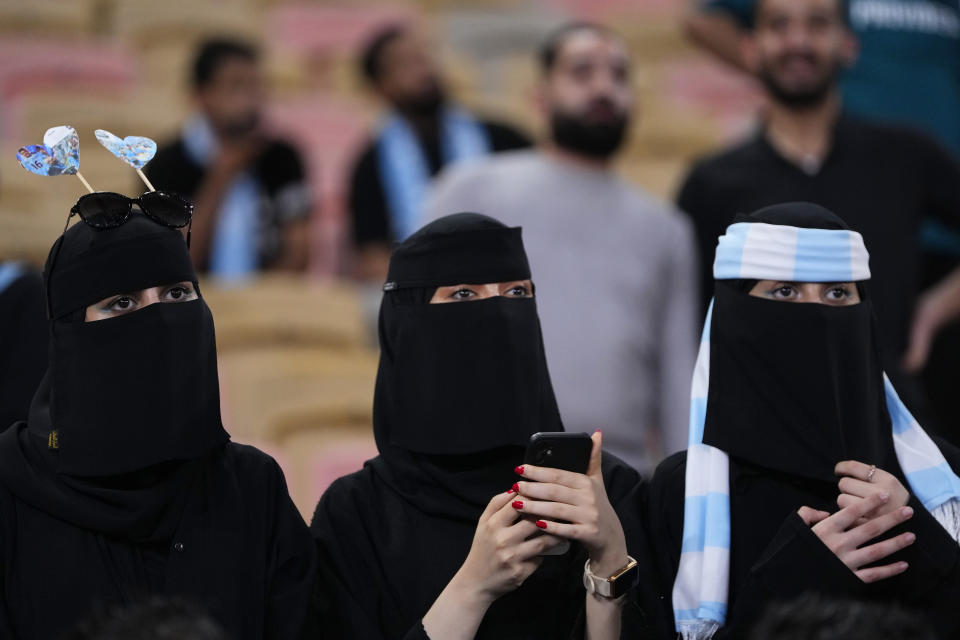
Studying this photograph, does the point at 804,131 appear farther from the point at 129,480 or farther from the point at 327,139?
the point at 327,139

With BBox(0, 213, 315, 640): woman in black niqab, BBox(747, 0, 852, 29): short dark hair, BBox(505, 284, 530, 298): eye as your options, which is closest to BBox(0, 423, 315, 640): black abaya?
BBox(0, 213, 315, 640): woman in black niqab

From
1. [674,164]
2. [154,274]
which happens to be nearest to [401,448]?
[154,274]

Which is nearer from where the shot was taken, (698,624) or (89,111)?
(698,624)

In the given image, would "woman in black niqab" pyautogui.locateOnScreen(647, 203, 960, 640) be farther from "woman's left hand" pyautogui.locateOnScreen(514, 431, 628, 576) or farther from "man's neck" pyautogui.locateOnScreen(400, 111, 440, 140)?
"man's neck" pyautogui.locateOnScreen(400, 111, 440, 140)

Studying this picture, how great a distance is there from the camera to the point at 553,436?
2.80 meters

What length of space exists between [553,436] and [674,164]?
571 centimetres

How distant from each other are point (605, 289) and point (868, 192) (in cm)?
85

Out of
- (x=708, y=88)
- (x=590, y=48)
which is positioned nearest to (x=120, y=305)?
(x=590, y=48)

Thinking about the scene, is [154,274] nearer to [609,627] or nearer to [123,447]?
[123,447]

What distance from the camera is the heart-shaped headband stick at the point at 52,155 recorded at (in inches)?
116

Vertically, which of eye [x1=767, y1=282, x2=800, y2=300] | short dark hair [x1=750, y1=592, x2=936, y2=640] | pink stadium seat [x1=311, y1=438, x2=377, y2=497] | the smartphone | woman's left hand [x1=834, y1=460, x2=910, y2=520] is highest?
eye [x1=767, y1=282, x2=800, y2=300]

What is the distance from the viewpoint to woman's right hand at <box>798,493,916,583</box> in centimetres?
287

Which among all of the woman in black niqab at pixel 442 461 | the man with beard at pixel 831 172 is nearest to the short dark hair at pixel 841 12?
the man with beard at pixel 831 172

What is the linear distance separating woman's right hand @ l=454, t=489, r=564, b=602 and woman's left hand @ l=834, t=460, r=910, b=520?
57 centimetres
